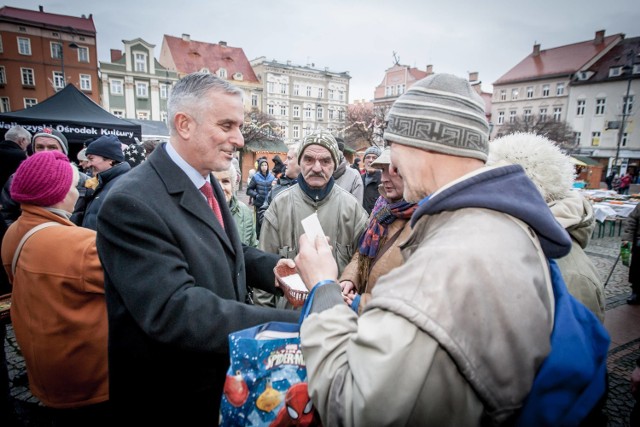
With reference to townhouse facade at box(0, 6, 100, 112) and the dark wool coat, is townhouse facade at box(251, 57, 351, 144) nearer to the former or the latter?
townhouse facade at box(0, 6, 100, 112)

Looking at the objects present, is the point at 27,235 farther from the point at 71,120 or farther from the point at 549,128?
the point at 549,128

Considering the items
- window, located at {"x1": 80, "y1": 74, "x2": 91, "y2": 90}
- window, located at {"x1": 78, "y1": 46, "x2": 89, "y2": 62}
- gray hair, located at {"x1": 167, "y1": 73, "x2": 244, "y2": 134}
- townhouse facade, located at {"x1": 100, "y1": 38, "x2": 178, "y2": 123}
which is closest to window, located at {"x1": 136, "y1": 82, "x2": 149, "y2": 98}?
townhouse facade, located at {"x1": 100, "y1": 38, "x2": 178, "y2": 123}

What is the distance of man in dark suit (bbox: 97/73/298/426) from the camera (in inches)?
51.3

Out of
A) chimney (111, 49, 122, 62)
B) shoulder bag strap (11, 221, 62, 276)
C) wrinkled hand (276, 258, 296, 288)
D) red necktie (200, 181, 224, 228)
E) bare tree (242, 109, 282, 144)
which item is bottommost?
wrinkled hand (276, 258, 296, 288)

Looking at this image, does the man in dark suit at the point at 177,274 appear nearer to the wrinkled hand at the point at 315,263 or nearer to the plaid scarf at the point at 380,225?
the wrinkled hand at the point at 315,263

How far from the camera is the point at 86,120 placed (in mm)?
8281

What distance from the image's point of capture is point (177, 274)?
1.32 meters

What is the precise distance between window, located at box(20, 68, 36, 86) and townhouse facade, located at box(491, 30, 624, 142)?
49925 millimetres

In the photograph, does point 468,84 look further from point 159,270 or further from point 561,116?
point 561,116

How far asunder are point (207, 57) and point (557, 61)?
4480 cm

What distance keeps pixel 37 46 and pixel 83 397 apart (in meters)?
46.6

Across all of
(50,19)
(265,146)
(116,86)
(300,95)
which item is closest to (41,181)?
(265,146)

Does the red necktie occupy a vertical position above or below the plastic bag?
above

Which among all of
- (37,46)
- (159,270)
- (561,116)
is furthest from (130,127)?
(561,116)
